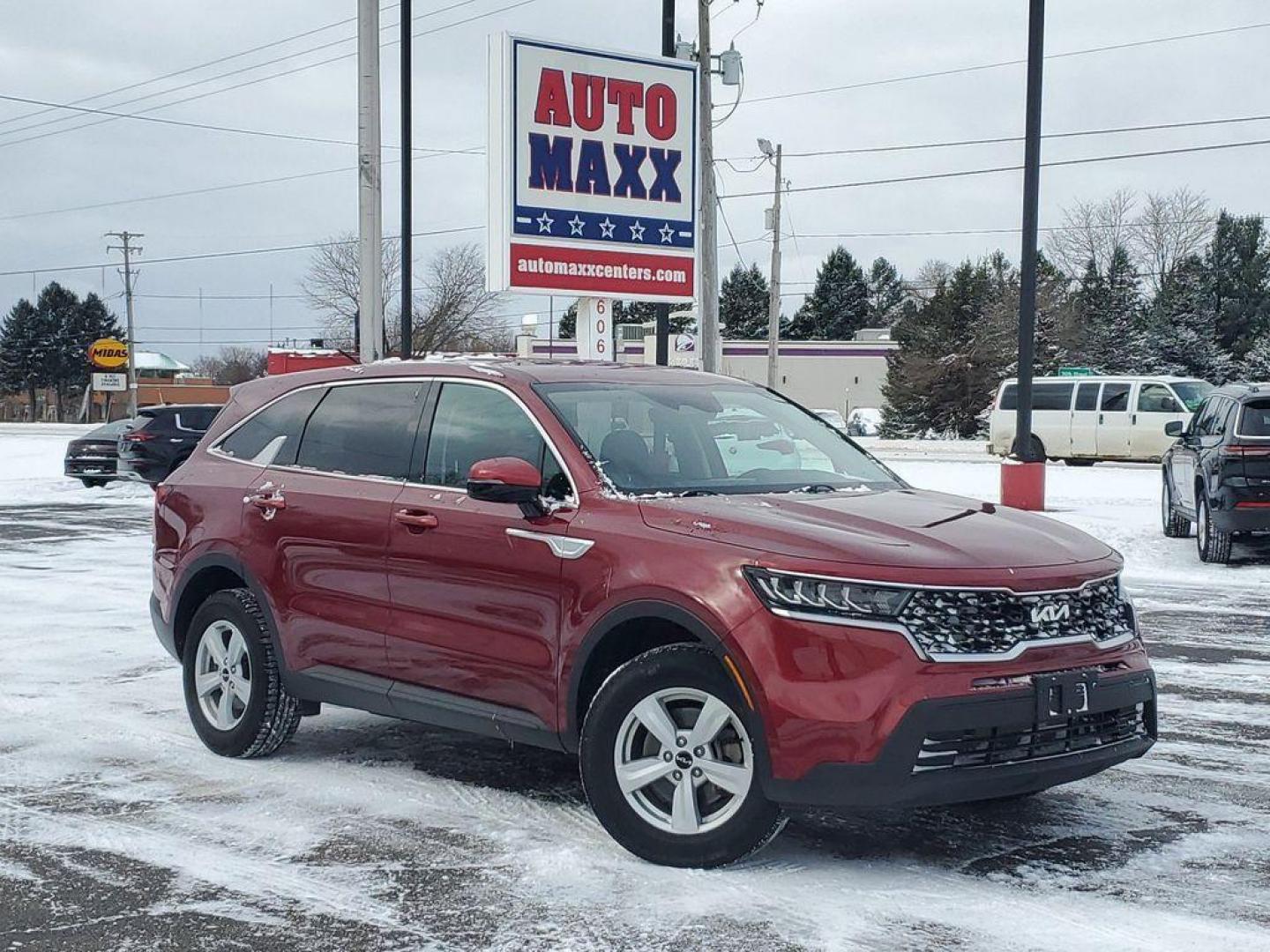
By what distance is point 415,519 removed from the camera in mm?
5949

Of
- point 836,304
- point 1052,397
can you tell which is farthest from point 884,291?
point 1052,397

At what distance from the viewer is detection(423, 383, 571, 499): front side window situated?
5.78m

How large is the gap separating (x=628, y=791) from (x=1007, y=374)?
60608 millimetres

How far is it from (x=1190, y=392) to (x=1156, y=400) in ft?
2.51

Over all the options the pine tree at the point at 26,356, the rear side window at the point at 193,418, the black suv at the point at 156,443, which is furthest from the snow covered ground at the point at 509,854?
the pine tree at the point at 26,356

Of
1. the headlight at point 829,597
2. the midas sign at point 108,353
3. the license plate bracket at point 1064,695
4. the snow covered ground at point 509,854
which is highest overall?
the midas sign at point 108,353

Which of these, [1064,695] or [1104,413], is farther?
[1104,413]

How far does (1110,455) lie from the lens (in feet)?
99.9

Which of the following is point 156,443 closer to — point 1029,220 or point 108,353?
point 1029,220

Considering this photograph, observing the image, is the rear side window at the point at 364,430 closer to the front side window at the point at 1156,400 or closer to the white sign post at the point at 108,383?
the front side window at the point at 1156,400

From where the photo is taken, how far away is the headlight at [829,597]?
4656 mm

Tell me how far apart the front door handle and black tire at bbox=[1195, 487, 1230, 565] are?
10113 millimetres

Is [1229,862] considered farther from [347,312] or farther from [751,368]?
[751,368]

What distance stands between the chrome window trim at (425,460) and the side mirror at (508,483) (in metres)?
0.13
